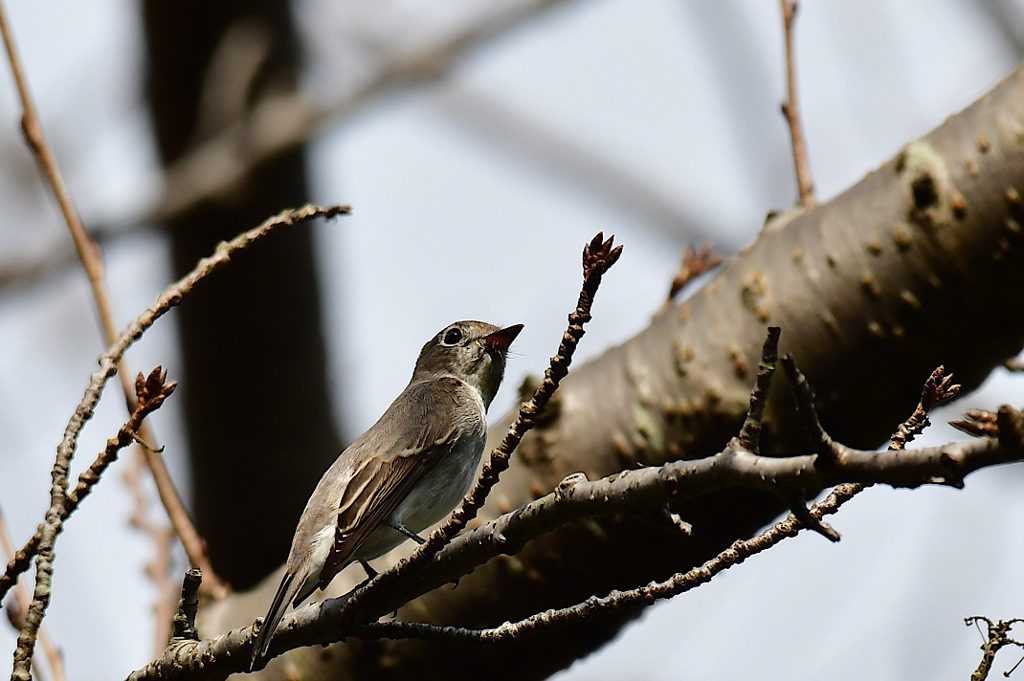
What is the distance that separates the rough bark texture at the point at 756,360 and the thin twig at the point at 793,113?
10.2 inches

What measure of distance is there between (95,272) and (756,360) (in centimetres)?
165

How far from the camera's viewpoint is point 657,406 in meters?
2.91

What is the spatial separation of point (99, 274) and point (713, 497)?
1.63 metres

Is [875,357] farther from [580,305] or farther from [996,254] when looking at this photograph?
[580,305]

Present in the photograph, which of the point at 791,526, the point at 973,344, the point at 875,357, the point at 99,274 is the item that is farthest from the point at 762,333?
the point at 99,274

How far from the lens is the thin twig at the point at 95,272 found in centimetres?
269

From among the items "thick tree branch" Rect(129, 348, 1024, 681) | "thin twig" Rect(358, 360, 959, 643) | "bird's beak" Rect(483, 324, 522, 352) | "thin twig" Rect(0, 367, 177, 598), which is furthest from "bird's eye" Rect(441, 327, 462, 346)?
"thin twig" Rect(0, 367, 177, 598)

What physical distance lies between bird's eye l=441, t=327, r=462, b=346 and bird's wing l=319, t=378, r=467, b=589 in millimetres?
681

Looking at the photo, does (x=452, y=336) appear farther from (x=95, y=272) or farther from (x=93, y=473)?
(x=93, y=473)

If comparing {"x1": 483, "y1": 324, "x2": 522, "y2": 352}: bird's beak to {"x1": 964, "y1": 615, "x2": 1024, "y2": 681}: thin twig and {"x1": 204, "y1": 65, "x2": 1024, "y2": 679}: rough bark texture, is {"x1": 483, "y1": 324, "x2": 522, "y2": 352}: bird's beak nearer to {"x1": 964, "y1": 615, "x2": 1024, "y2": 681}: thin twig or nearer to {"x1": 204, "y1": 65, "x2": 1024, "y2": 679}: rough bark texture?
{"x1": 204, "y1": 65, "x2": 1024, "y2": 679}: rough bark texture

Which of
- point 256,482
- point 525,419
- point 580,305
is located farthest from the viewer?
point 256,482

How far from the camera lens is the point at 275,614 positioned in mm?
2502

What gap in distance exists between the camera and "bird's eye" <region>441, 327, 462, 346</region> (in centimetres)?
476

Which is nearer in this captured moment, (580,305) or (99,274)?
(580,305)
